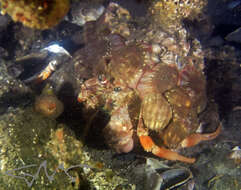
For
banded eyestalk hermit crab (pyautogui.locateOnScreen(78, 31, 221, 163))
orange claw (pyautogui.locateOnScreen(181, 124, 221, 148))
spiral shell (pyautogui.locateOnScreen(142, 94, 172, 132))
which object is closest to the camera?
spiral shell (pyautogui.locateOnScreen(142, 94, 172, 132))

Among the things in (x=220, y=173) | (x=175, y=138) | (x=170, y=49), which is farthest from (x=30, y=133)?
(x=220, y=173)

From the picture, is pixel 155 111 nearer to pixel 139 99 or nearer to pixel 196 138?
pixel 139 99

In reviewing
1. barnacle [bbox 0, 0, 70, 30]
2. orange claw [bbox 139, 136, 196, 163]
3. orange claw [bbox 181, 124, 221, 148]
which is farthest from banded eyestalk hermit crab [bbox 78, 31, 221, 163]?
barnacle [bbox 0, 0, 70, 30]

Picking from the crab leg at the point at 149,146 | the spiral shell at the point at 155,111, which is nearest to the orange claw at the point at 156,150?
the crab leg at the point at 149,146

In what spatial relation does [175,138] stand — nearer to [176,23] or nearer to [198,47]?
[198,47]

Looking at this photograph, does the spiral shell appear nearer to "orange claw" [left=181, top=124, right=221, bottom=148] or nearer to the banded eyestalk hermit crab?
the banded eyestalk hermit crab

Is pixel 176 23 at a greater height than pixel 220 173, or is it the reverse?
pixel 176 23

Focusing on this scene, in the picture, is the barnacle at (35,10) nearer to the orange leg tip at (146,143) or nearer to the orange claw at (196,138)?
the orange leg tip at (146,143)
